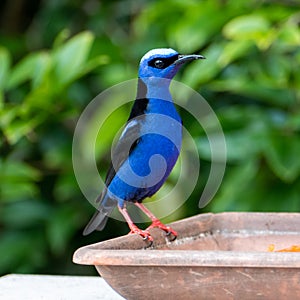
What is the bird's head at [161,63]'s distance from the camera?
6.77 feet

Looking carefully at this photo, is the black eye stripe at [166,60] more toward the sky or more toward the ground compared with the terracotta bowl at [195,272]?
more toward the sky

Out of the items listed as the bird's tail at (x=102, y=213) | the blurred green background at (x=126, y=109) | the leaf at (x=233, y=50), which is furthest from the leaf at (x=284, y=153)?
the bird's tail at (x=102, y=213)

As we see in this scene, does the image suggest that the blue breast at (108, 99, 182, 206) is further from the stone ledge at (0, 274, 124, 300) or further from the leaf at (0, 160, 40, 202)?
the leaf at (0, 160, 40, 202)

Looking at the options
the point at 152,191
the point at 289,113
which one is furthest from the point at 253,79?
the point at 152,191

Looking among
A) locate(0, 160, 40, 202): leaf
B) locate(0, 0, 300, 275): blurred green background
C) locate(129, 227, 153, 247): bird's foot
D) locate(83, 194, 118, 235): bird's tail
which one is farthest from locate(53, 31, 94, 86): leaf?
locate(129, 227, 153, 247): bird's foot

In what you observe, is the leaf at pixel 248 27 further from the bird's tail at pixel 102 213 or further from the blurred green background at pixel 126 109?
the bird's tail at pixel 102 213

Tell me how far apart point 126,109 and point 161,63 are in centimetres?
166

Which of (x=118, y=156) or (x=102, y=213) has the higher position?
(x=118, y=156)

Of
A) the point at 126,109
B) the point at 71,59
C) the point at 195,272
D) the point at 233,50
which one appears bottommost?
the point at 195,272

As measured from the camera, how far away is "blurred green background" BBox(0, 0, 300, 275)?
338 cm

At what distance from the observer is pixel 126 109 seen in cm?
373

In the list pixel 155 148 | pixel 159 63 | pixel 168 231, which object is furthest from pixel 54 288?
pixel 159 63

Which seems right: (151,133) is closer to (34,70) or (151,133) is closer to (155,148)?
(155,148)

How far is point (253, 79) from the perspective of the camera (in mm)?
3803
